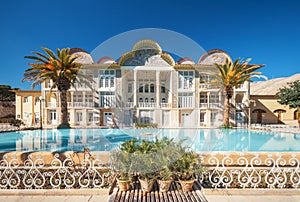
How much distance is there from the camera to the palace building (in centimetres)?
2003

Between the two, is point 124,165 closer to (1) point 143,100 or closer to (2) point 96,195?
(2) point 96,195

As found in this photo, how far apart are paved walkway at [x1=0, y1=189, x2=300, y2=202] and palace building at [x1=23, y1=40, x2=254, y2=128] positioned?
52.6 ft

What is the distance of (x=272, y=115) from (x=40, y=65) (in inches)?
1076

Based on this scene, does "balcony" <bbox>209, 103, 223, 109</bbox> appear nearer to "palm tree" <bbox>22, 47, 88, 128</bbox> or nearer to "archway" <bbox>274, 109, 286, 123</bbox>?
"archway" <bbox>274, 109, 286, 123</bbox>

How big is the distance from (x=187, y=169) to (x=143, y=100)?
18903mm

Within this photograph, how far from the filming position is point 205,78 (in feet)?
66.8

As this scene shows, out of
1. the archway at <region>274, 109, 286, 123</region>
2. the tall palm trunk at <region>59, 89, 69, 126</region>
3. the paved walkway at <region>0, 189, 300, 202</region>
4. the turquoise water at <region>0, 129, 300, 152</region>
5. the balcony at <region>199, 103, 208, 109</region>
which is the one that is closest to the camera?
the paved walkway at <region>0, 189, 300, 202</region>

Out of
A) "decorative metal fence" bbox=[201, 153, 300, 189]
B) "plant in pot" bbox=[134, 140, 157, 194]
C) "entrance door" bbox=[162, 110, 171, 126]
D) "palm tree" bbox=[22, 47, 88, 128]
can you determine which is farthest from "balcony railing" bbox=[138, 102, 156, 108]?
"plant in pot" bbox=[134, 140, 157, 194]

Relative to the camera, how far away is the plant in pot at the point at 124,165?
321 centimetres

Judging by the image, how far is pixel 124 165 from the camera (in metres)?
3.30

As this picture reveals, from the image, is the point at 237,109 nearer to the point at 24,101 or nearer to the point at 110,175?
the point at 110,175

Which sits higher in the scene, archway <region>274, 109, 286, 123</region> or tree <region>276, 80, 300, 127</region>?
tree <region>276, 80, 300, 127</region>

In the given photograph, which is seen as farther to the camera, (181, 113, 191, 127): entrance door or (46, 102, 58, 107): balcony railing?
(46, 102, 58, 107): balcony railing

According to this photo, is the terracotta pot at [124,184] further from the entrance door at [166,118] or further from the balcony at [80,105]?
the balcony at [80,105]
